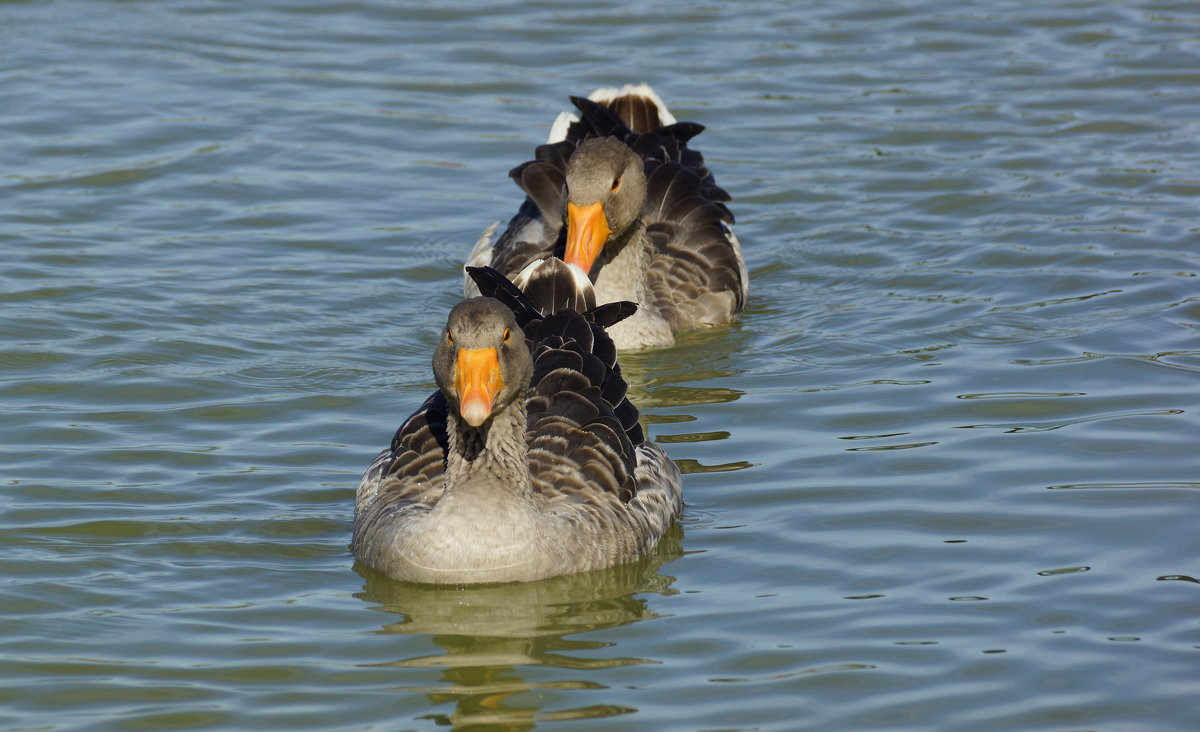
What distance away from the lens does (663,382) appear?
41.9 ft

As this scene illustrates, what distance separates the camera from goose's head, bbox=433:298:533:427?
8.59m

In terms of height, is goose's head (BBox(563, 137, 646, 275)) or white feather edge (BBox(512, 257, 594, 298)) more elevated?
goose's head (BBox(563, 137, 646, 275))

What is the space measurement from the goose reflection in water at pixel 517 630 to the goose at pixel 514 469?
84mm

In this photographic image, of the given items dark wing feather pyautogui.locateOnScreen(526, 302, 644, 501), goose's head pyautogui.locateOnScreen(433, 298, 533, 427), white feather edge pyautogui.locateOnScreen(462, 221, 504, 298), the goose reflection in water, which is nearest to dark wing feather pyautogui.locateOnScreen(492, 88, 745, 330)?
white feather edge pyautogui.locateOnScreen(462, 221, 504, 298)

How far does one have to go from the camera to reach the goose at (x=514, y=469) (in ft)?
28.9

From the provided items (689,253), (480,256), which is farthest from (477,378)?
(689,253)

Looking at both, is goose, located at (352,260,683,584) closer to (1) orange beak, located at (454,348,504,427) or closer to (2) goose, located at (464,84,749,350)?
(1) orange beak, located at (454,348,504,427)

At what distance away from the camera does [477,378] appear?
8.59 m

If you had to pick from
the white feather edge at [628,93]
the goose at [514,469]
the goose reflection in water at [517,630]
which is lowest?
the goose reflection in water at [517,630]

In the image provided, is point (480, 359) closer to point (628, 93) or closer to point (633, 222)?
point (633, 222)

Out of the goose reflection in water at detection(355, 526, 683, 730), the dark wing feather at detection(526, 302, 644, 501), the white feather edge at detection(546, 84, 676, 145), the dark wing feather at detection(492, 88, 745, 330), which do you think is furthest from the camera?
the white feather edge at detection(546, 84, 676, 145)

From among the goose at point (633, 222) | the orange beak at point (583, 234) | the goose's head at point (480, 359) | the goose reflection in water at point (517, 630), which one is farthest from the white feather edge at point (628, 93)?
the goose's head at point (480, 359)

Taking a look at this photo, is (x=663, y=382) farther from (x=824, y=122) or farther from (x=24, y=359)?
(x=824, y=122)

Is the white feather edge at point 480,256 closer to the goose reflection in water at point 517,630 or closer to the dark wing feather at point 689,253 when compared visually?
the dark wing feather at point 689,253
